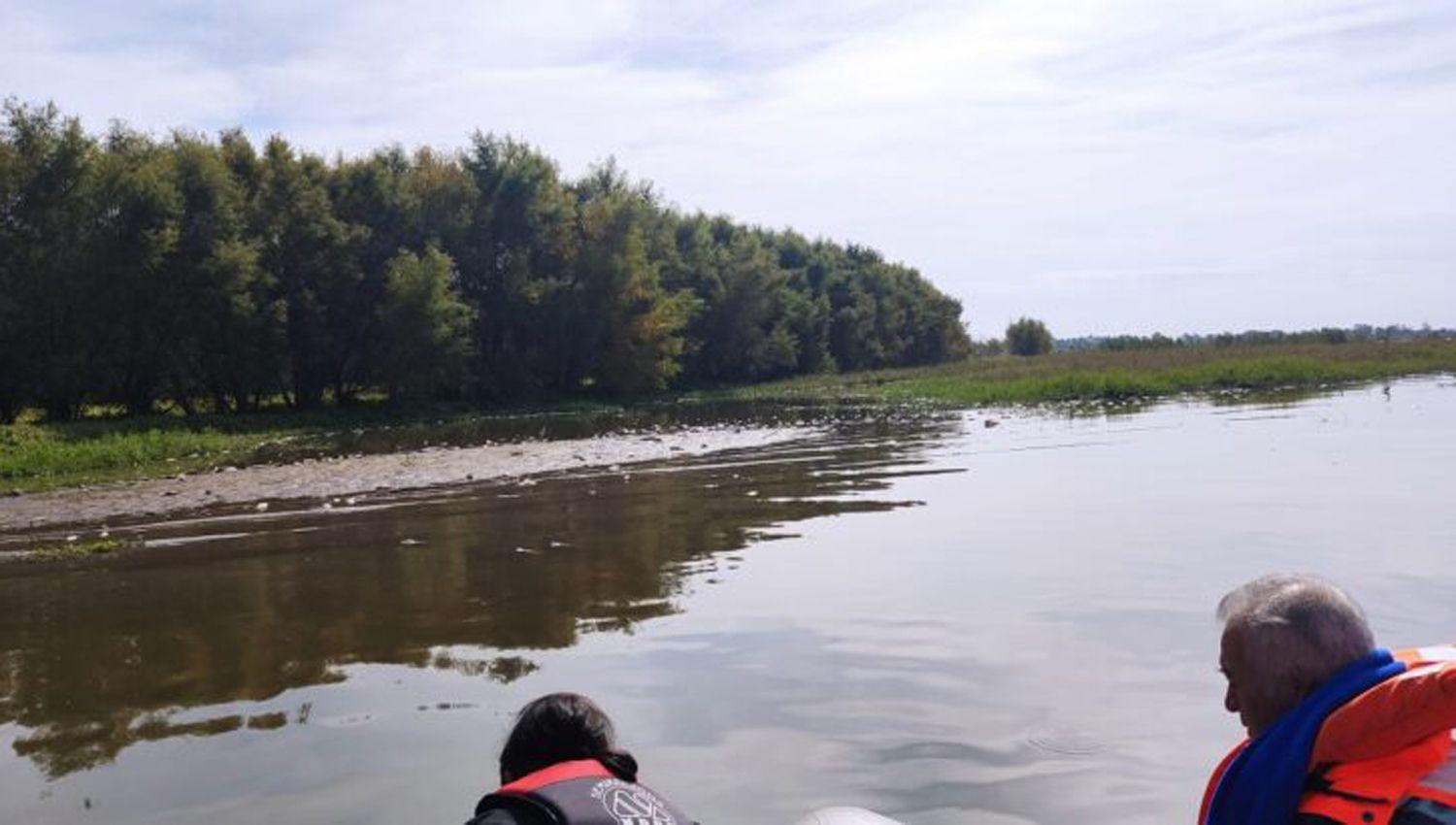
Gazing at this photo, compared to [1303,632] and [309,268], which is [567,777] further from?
[309,268]

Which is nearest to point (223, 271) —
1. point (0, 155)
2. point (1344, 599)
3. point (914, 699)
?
point (0, 155)

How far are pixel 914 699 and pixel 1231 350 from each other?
60051mm

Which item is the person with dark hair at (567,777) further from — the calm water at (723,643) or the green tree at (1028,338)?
the green tree at (1028,338)

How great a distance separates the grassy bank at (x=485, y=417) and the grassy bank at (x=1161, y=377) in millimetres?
66

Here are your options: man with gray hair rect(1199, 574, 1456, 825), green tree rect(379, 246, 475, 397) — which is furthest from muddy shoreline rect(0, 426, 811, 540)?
green tree rect(379, 246, 475, 397)

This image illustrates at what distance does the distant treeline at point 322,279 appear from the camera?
1515 inches

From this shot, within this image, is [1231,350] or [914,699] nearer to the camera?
[914,699]

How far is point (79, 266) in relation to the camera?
38531 mm

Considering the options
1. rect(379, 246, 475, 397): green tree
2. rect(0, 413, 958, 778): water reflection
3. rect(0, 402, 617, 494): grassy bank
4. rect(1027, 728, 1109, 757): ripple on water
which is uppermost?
rect(379, 246, 475, 397): green tree

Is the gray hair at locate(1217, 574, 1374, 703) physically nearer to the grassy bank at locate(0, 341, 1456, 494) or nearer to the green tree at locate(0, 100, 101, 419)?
the grassy bank at locate(0, 341, 1456, 494)

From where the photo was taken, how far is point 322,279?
1844 inches

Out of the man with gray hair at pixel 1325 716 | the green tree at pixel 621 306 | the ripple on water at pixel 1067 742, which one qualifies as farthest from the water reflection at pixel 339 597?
the green tree at pixel 621 306

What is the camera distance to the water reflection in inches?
318

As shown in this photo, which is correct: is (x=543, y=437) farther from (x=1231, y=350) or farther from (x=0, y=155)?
(x=1231, y=350)
